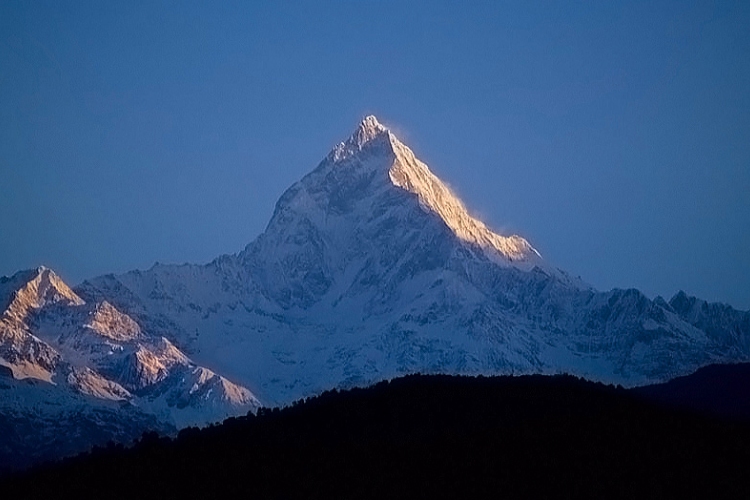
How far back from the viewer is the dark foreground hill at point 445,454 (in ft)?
429

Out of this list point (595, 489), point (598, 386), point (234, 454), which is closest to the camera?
point (595, 489)

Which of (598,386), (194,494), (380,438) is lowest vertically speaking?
(194,494)

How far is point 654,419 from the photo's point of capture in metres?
148

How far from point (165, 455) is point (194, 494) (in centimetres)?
1709

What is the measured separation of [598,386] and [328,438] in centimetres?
3744

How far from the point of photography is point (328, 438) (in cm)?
15362

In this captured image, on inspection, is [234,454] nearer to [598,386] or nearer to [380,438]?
[380,438]

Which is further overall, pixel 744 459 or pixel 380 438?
pixel 380 438

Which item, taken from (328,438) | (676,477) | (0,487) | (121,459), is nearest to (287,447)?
(328,438)

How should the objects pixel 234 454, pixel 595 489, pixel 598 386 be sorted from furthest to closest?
pixel 598 386 < pixel 234 454 < pixel 595 489

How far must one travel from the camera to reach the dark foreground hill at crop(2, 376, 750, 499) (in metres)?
131

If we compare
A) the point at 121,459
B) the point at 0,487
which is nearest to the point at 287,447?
the point at 121,459

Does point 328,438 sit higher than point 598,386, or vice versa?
point 598,386

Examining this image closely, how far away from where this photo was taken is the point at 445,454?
13950cm
